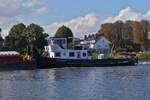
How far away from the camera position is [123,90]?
5281 centimetres

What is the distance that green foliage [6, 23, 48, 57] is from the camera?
143000mm

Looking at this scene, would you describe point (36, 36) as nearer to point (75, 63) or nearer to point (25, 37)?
point (25, 37)

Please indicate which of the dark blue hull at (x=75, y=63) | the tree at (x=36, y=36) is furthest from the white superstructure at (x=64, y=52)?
the tree at (x=36, y=36)

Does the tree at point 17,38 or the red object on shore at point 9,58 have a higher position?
the tree at point 17,38

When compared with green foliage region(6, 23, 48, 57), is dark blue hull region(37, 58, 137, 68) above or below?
below

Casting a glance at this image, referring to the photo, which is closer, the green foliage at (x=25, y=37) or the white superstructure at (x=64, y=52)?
the white superstructure at (x=64, y=52)

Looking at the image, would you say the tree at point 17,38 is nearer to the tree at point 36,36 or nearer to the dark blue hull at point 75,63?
the tree at point 36,36

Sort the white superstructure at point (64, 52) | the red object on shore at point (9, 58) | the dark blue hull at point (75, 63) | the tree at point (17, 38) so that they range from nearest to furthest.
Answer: the red object on shore at point (9, 58) → the dark blue hull at point (75, 63) → the white superstructure at point (64, 52) → the tree at point (17, 38)

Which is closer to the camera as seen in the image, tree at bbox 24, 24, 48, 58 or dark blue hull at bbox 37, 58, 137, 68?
dark blue hull at bbox 37, 58, 137, 68

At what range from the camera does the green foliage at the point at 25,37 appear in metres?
143

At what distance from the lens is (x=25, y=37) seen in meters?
149

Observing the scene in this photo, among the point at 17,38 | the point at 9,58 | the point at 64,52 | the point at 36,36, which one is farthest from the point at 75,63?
the point at 17,38

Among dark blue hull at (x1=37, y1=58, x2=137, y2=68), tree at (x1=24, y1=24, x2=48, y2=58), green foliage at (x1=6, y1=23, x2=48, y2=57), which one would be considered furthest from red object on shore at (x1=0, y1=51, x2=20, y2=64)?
tree at (x1=24, y1=24, x2=48, y2=58)

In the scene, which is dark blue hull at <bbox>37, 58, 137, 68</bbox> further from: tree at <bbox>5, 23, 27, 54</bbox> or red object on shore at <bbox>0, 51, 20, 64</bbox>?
tree at <bbox>5, 23, 27, 54</bbox>
